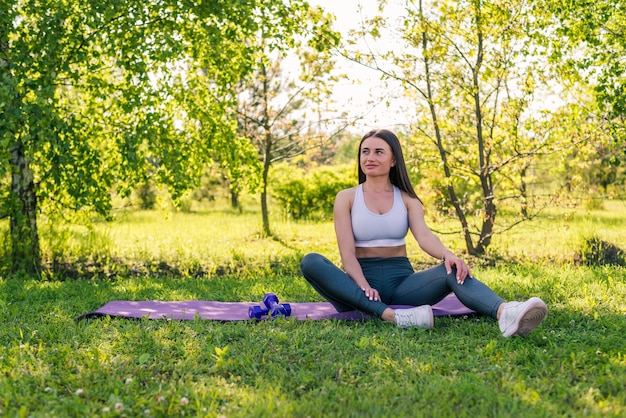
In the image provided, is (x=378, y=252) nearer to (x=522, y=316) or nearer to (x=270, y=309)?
(x=270, y=309)

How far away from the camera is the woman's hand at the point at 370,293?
3914 millimetres

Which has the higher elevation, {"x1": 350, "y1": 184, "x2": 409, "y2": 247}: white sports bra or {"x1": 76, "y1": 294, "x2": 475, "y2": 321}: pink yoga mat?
{"x1": 350, "y1": 184, "x2": 409, "y2": 247}: white sports bra

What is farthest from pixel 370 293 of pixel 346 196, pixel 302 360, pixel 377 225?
pixel 302 360

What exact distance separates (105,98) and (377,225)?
340cm

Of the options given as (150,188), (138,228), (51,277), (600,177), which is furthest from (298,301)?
(600,177)

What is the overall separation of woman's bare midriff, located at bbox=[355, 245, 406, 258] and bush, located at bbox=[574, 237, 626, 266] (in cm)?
324

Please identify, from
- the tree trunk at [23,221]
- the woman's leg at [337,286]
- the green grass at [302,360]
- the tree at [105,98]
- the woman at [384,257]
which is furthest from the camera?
the tree trunk at [23,221]

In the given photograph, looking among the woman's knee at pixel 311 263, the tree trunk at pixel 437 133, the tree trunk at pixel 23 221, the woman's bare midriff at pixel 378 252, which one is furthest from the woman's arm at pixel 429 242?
the tree trunk at pixel 23 221

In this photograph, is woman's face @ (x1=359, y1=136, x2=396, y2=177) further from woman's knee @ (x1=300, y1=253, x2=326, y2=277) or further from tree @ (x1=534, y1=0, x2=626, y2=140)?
tree @ (x1=534, y1=0, x2=626, y2=140)

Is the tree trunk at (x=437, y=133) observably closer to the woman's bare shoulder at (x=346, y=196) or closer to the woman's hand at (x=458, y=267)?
the woman's bare shoulder at (x=346, y=196)

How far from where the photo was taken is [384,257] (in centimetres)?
421

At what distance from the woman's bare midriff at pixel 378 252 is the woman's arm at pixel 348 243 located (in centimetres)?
13

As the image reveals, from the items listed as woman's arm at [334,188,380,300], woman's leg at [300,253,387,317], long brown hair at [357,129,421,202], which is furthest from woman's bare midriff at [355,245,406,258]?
long brown hair at [357,129,421,202]

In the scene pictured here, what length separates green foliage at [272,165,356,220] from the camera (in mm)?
12633
